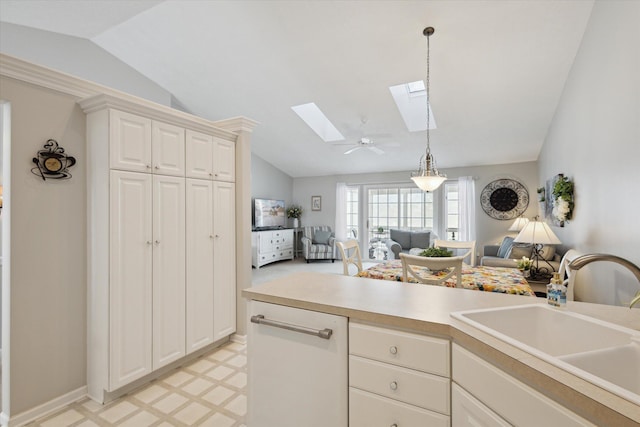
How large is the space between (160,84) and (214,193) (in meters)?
3.32

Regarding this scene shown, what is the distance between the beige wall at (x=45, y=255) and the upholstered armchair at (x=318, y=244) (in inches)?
213

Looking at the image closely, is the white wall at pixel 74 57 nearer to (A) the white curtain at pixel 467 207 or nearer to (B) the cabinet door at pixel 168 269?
(B) the cabinet door at pixel 168 269

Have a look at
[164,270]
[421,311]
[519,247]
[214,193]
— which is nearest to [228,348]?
[164,270]

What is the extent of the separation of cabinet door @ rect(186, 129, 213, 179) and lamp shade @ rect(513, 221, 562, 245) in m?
3.04

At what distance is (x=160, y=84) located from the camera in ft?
15.9

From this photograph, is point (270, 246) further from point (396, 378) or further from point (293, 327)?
point (396, 378)

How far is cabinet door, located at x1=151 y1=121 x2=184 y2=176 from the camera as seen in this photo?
2.21 meters

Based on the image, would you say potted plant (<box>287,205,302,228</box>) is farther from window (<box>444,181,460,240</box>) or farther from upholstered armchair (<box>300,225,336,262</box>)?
window (<box>444,181,460,240</box>)

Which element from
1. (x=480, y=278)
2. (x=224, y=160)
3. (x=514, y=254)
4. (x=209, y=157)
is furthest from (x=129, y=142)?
(x=514, y=254)

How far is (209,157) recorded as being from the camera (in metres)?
2.63

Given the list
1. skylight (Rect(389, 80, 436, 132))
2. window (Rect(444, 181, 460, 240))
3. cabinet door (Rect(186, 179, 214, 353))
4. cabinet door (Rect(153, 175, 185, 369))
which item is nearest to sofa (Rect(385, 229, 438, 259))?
window (Rect(444, 181, 460, 240))

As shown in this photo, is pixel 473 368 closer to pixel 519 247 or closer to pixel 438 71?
pixel 438 71

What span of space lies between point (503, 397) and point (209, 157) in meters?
2.55

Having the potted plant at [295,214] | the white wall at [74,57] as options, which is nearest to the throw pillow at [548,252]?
the potted plant at [295,214]
